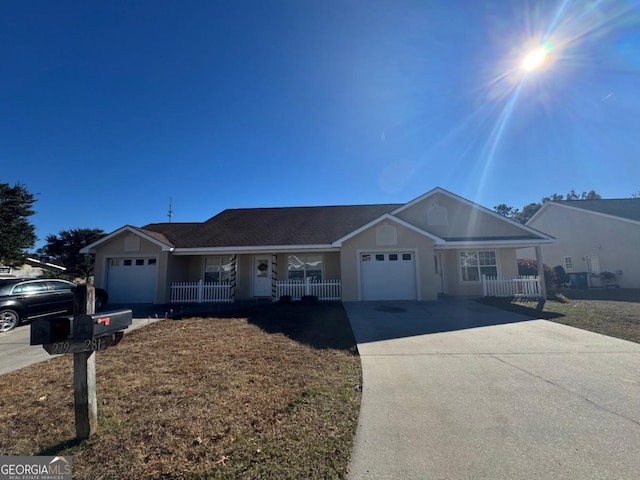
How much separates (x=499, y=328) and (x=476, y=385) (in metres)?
4.61

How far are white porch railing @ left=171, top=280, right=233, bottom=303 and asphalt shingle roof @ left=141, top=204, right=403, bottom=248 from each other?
76.3 inches

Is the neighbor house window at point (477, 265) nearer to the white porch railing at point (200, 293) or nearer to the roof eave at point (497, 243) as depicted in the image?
the roof eave at point (497, 243)

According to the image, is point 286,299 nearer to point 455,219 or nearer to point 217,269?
point 217,269

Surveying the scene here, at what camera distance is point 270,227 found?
653 inches

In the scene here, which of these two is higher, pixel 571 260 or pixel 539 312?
pixel 571 260

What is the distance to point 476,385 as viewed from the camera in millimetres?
4344

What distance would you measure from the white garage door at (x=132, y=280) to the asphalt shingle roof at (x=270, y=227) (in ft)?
5.04

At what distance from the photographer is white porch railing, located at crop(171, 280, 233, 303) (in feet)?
46.2

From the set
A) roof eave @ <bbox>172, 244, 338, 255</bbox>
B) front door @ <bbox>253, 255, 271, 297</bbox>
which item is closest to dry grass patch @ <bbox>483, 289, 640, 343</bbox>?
roof eave @ <bbox>172, 244, 338, 255</bbox>

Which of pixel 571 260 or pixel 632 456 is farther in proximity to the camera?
pixel 571 260

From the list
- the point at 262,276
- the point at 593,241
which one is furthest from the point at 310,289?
the point at 593,241

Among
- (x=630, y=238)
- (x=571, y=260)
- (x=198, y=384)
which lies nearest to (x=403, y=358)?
(x=198, y=384)

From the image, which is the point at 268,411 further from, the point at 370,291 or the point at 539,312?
the point at 539,312

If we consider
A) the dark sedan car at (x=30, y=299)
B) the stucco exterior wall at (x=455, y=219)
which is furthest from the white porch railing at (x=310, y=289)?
the dark sedan car at (x=30, y=299)
